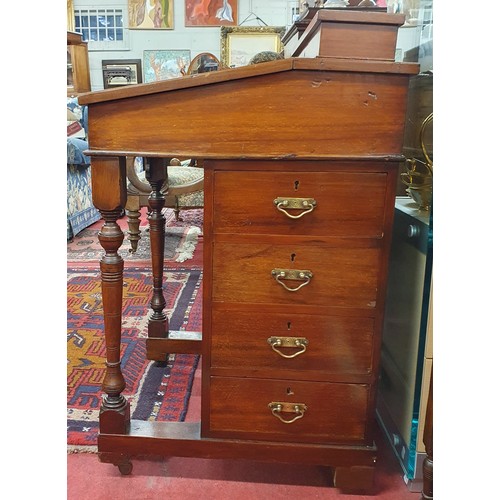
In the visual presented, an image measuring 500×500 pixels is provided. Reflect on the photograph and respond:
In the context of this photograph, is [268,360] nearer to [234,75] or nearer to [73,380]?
[234,75]

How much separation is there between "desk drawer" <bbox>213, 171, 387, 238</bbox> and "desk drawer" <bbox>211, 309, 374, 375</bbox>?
191 mm

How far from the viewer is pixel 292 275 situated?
1.05 metres

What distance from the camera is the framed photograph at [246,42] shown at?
5391 mm

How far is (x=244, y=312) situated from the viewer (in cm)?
108

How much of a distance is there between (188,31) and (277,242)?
17.3 feet

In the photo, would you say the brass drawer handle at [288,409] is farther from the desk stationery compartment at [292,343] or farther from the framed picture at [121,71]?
the framed picture at [121,71]

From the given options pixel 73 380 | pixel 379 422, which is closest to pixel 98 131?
pixel 73 380

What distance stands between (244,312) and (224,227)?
0.19 m

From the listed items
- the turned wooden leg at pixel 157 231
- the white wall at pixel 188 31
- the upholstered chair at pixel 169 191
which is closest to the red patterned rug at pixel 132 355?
the turned wooden leg at pixel 157 231

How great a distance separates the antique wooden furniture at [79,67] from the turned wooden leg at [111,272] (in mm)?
5349

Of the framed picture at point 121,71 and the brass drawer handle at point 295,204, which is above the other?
the framed picture at point 121,71

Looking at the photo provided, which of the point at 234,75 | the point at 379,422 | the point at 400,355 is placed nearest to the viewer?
the point at 234,75

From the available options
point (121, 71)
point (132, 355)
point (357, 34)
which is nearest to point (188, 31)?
point (121, 71)

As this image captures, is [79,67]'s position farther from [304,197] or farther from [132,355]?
[304,197]
